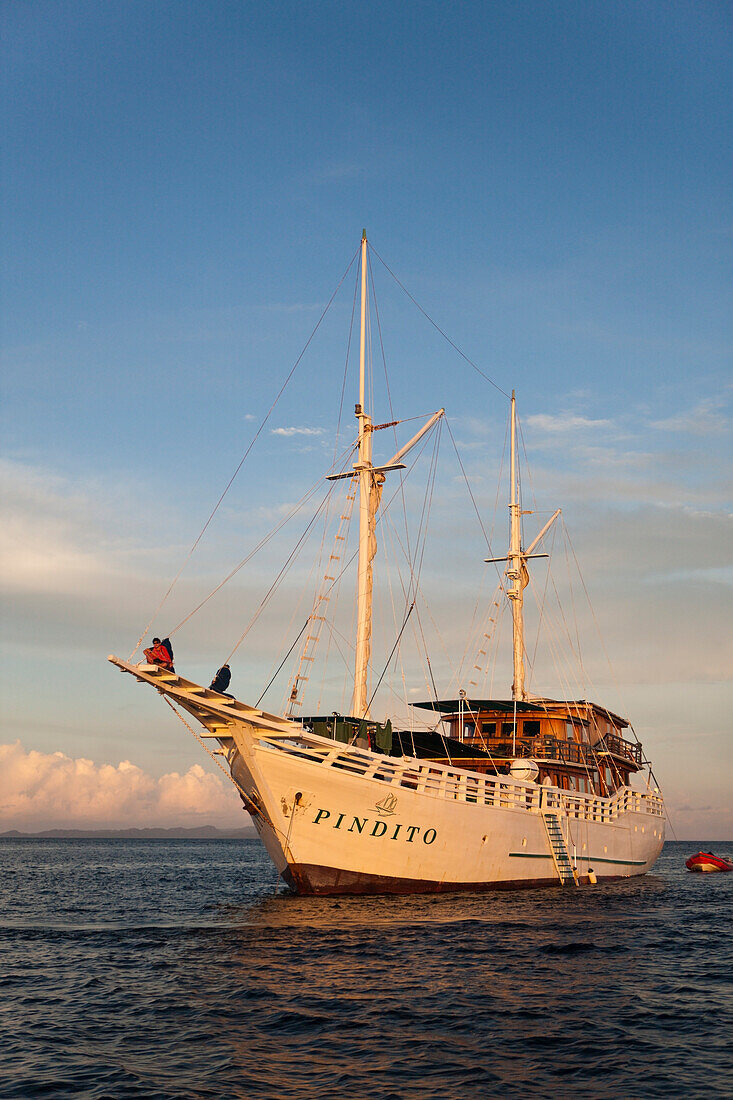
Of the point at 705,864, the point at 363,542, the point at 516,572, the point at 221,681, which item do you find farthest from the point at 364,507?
the point at 705,864

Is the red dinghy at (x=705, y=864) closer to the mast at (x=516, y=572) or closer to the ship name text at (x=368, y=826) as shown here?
the mast at (x=516, y=572)

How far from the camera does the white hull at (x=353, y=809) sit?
2631cm

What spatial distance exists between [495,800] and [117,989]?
16067mm

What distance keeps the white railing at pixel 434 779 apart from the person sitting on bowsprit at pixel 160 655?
146 inches

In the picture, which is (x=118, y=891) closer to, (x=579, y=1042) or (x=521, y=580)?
(x=521, y=580)

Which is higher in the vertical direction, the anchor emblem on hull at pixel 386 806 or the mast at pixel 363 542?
the mast at pixel 363 542

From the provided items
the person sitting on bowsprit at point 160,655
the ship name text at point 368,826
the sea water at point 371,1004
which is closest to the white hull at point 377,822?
the ship name text at point 368,826

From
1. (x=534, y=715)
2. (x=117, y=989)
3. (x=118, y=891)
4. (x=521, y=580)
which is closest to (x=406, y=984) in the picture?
(x=117, y=989)

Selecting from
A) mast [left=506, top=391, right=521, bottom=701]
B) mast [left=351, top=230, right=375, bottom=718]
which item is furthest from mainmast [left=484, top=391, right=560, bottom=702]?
mast [left=351, top=230, right=375, bottom=718]

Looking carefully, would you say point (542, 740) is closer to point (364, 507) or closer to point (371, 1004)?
point (364, 507)

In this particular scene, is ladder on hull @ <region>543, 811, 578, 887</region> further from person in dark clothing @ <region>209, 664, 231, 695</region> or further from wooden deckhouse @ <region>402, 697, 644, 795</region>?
person in dark clothing @ <region>209, 664, 231, 695</region>

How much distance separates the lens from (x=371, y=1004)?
1550 centimetres

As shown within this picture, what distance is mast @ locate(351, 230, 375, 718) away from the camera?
31.9 m

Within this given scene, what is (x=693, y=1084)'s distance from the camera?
464 inches
